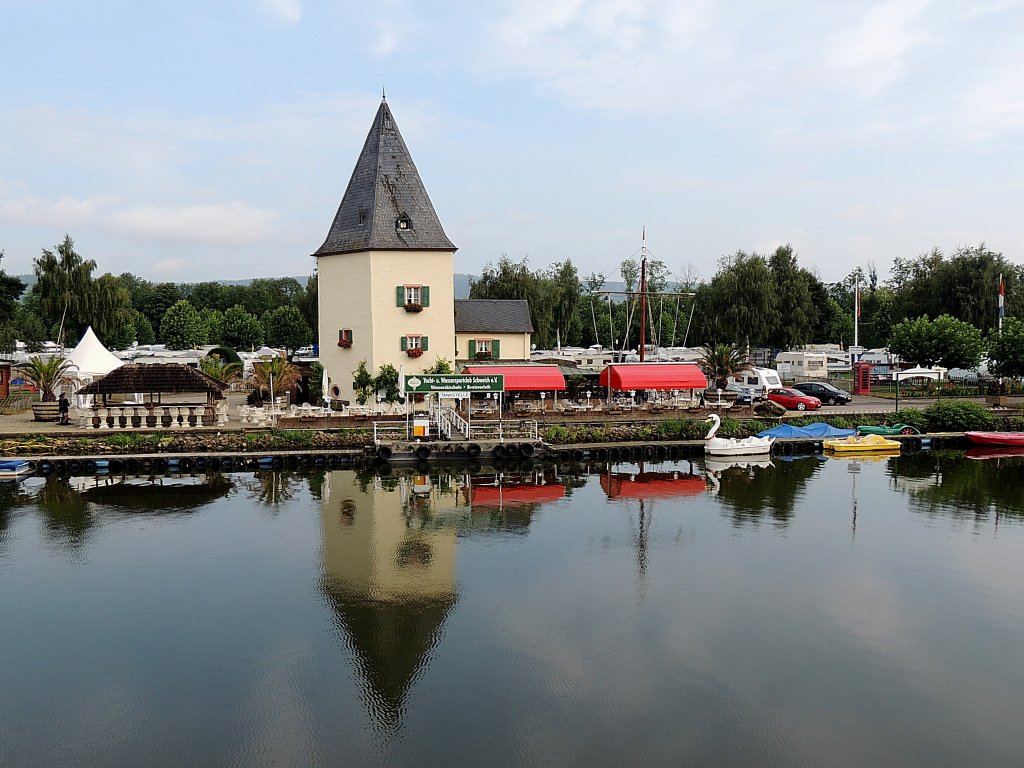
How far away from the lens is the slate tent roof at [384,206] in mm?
45688

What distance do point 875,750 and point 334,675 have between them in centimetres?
881

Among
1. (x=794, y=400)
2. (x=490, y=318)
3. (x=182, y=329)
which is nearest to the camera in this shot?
(x=794, y=400)

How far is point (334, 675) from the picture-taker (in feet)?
49.1

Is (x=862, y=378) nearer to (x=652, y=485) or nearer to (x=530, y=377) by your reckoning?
(x=530, y=377)

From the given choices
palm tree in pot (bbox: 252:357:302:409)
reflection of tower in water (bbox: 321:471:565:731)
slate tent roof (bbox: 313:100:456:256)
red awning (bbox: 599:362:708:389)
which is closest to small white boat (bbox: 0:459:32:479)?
palm tree in pot (bbox: 252:357:302:409)

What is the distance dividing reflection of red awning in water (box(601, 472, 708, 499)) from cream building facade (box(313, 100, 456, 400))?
15680 millimetres

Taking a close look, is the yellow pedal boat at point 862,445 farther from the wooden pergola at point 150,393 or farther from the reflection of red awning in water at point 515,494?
the wooden pergola at point 150,393

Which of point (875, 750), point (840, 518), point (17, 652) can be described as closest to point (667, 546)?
point (840, 518)

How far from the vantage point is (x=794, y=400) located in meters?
47.3

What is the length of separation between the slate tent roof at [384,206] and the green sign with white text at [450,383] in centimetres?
1021

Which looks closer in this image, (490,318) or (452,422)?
(452,422)

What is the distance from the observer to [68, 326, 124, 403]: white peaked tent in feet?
153

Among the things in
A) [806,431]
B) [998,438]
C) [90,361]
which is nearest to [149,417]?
[90,361]

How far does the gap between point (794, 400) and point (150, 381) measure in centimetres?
3351
